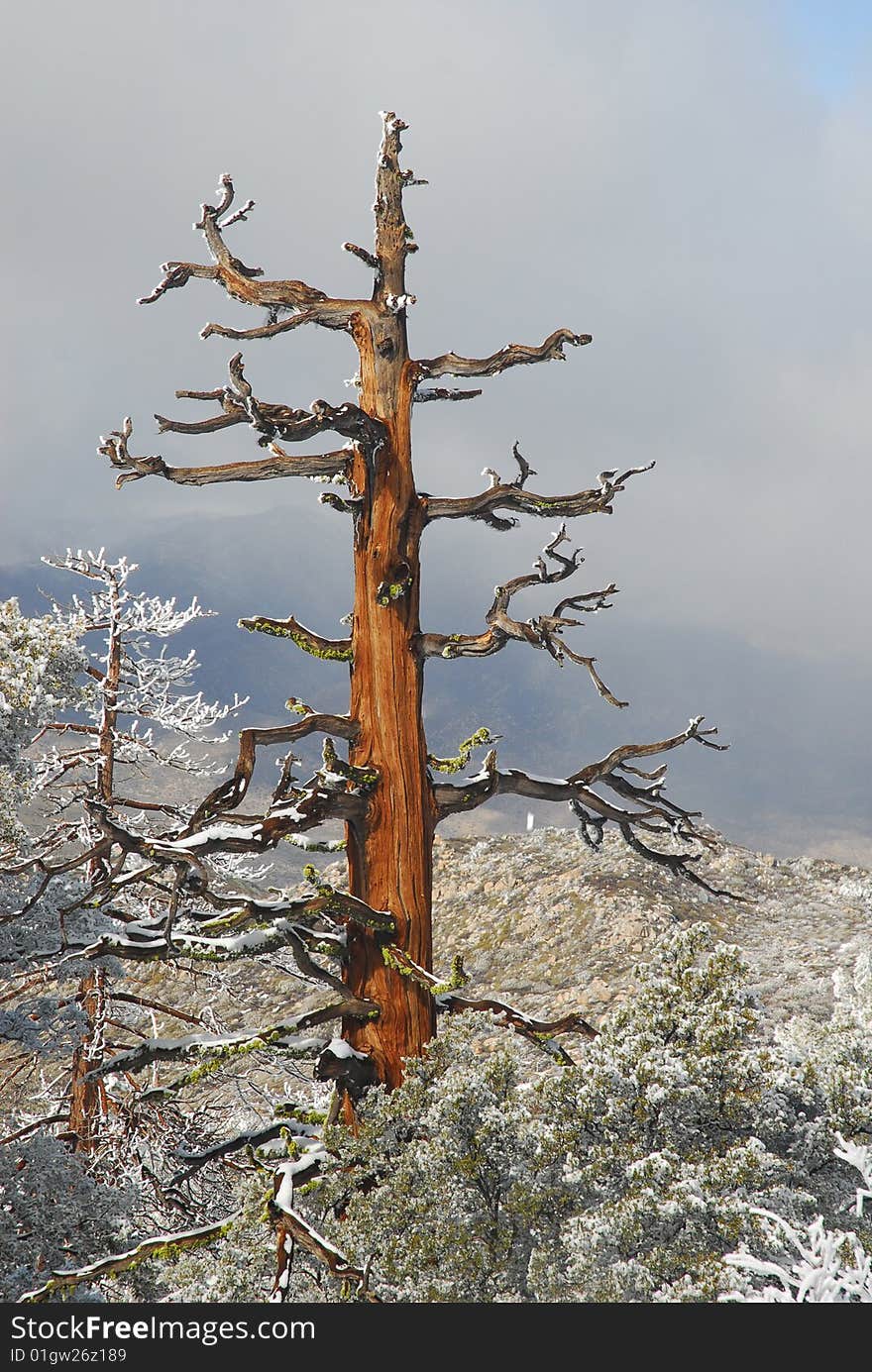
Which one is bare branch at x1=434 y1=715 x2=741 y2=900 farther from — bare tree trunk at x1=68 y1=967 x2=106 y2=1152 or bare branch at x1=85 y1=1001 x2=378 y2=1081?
bare tree trunk at x1=68 y1=967 x2=106 y2=1152

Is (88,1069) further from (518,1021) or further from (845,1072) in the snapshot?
(845,1072)

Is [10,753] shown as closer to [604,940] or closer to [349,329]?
[349,329]

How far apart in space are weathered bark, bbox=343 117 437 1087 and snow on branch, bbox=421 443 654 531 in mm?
223

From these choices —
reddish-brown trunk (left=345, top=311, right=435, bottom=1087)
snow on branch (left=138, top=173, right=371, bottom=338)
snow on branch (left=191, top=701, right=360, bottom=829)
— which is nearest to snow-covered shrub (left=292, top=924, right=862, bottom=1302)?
reddish-brown trunk (left=345, top=311, right=435, bottom=1087)

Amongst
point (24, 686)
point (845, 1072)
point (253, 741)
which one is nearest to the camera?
point (845, 1072)

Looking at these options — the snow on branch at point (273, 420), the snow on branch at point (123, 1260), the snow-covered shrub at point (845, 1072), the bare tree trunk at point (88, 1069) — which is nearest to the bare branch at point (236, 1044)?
the snow on branch at point (123, 1260)

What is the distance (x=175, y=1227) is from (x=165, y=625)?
6888 mm

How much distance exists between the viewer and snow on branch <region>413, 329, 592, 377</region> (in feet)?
21.7

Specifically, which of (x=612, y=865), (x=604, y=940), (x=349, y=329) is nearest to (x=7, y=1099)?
(x=604, y=940)

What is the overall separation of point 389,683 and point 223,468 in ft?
6.00

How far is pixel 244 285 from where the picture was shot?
6457mm

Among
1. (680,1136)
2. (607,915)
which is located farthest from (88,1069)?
(607,915)

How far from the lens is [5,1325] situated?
379 cm

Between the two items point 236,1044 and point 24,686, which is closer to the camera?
point 236,1044
